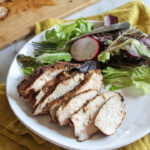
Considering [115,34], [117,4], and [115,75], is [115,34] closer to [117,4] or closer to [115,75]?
[115,75]

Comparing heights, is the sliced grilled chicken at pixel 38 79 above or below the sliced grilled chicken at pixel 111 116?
above

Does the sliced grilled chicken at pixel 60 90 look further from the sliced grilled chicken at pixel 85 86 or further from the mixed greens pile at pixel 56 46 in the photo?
the mixed greens pile at pixel 56 46

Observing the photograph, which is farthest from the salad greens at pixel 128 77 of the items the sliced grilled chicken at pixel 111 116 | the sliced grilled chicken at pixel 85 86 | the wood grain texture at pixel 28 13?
the wood grain texture at pixel 28 13

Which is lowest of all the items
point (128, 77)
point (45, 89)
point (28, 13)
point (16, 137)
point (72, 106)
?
point (16, 137)

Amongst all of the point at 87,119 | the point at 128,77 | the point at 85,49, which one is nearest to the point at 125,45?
the point at 128,77

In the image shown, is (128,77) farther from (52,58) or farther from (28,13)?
(28,13)
